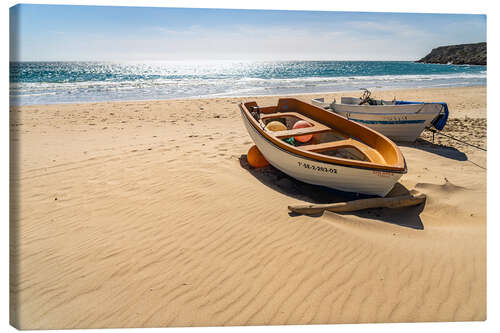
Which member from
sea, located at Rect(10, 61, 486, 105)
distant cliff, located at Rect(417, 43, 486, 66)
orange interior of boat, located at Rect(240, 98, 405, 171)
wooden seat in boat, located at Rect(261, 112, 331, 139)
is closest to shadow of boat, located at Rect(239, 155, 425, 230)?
orange interior of boat, located at Rect(240, 98, 405, 171)

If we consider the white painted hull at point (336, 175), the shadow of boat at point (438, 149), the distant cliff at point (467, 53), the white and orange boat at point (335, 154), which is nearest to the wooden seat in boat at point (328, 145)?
the white and orange boat at point (335, 154)

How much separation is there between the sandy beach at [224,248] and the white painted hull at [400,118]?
1.50 m

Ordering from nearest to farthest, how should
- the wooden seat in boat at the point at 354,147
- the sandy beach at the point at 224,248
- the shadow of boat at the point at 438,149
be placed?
the sandy beach at the point at 224,248
the wooden seat in boat at the point at 354,147
the shadow of boat at the point at 438,149

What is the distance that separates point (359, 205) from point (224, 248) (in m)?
1.79

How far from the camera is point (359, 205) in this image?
3688mm

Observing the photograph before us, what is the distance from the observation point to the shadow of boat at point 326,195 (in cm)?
361

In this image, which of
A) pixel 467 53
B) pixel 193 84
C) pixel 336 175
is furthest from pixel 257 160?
pixel 193 84

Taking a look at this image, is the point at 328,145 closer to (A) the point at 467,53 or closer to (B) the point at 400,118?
(B) the point at 400,118

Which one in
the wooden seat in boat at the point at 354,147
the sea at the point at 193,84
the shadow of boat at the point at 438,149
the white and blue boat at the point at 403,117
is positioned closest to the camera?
the wooden seat in boat at the point at 354,147

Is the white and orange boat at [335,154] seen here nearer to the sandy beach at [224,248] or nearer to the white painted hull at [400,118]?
the sandy beach at [224,248]

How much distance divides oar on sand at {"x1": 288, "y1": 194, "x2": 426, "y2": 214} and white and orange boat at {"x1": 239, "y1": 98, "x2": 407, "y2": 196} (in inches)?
5.6

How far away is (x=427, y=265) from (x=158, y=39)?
4248 millimetres

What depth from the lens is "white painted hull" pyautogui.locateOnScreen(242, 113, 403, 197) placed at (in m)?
3.56
